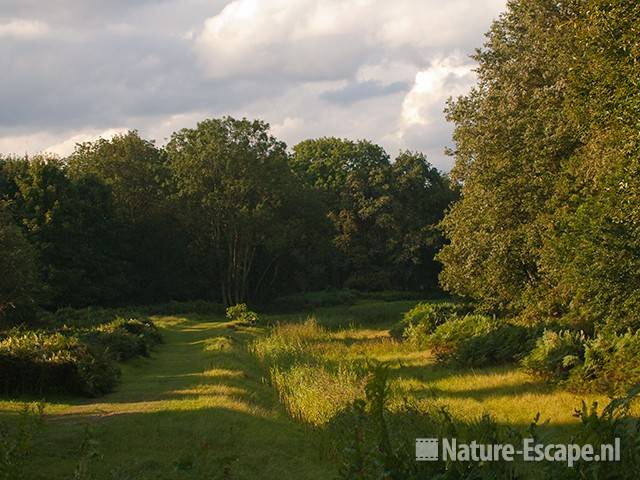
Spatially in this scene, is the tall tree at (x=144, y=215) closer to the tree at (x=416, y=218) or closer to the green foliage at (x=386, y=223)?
the green foliage at (x=386, y=223)

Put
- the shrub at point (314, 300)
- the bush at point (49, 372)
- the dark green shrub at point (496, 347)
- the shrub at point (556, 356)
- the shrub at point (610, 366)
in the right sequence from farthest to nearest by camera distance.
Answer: the shrub at point (314, 300) < the dark green shrub at point (496, 347) < the shrub at point (556, 356) < the bush at point (49, 372) < the shrub at point (610, 366)

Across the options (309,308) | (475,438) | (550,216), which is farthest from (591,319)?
(309,308)

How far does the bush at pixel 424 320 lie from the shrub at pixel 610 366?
10688mm

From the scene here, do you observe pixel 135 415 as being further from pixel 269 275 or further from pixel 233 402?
pixel 269 275

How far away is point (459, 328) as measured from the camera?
23.5m

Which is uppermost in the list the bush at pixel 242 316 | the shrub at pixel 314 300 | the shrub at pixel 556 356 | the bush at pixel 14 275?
the bush at pixel 14 275

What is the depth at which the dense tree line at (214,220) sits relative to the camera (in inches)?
1811

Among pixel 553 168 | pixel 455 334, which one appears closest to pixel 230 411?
pixel 455 334

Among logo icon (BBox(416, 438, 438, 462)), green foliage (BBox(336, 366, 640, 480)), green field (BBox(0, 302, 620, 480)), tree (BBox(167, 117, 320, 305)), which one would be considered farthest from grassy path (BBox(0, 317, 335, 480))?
tree (BBox(167, 117, 320, 305))

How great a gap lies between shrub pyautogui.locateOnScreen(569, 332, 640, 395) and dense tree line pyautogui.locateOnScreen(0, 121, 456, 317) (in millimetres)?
34483

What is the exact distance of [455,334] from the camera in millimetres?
23250

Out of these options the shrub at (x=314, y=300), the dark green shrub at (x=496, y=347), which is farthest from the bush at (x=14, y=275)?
the shrub at (x=314, y=300)

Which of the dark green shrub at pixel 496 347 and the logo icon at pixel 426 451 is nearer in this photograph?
the logo icon at pixel 426 451

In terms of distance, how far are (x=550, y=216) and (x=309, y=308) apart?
1249 inches
